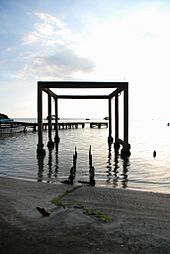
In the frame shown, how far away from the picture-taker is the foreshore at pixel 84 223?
388 cm

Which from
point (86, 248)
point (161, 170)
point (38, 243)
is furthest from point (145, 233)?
point (161, 170)

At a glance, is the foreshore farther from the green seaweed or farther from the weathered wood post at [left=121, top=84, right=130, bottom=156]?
the weathered wood post at [left=121, top=84, right=130, bottom=156]

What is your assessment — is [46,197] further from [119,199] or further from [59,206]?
[119,199]

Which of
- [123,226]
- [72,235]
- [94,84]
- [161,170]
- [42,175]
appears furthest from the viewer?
[94,84]

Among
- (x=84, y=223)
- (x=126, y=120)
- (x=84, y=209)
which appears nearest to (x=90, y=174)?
(x=84, y=209)

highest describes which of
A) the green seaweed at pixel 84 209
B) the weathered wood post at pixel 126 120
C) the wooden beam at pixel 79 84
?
the wooden beam at pixel 79 84

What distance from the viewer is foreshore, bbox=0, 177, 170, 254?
3.88m

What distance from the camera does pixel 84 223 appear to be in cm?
478

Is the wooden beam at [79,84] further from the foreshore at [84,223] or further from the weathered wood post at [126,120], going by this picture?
the foreshore at [84,223]

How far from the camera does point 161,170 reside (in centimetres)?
1264

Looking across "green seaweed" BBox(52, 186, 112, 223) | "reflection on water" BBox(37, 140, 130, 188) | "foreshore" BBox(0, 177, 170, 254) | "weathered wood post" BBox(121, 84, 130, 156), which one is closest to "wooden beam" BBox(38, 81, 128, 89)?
"weathered wood post" BBox(121, 84, 130, 156)

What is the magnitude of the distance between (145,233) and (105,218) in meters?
0.91

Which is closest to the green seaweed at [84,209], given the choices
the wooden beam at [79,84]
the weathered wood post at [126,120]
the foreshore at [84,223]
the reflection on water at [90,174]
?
the foreshore at [84,223]

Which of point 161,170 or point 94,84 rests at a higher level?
point 94,84
